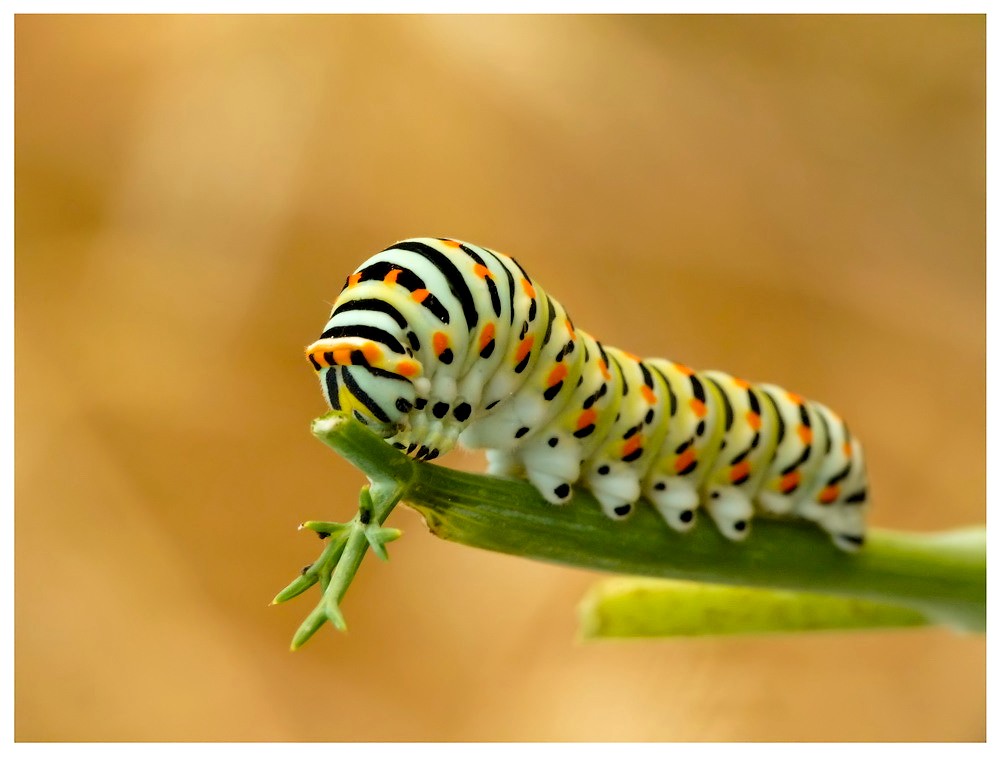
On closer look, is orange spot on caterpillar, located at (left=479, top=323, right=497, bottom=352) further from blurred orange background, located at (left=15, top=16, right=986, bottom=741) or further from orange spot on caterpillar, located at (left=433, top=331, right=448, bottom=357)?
blurred orange background, located at (left=15, top=16, right=986, bottom=741)

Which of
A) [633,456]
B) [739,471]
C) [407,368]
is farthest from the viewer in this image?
[739,471]

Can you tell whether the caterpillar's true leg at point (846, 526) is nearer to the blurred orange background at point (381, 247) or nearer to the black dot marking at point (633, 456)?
the black dot marking at point (633, 456)

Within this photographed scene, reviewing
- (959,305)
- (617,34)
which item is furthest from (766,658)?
(617,34)

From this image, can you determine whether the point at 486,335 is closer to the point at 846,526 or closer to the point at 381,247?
the point at 846,526

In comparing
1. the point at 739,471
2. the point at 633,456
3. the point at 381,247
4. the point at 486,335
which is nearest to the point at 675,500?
the point at 633,456

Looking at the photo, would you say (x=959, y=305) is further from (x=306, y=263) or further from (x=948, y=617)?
(x=948, y=617)

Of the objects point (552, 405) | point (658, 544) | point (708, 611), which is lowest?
point (708, 611)

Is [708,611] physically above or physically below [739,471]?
below

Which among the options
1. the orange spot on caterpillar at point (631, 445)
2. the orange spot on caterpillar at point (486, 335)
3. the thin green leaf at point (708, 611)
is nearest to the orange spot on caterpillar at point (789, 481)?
the thin green leaf at point (708, 611)
